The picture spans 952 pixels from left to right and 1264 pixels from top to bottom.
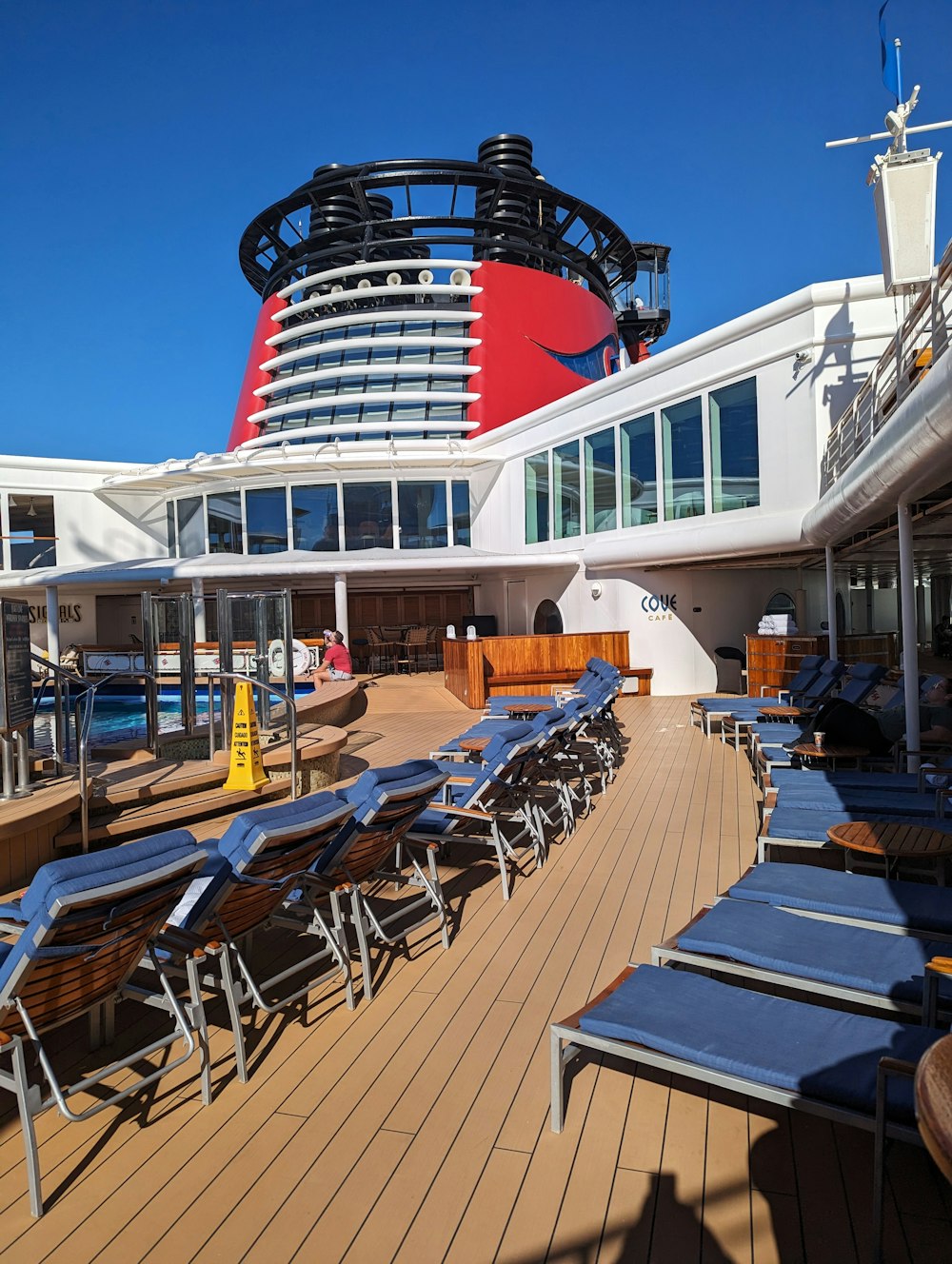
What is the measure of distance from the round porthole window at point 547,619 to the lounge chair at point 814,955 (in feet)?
47.8

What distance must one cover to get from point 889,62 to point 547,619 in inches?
461

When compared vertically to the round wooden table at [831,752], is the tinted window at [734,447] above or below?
above

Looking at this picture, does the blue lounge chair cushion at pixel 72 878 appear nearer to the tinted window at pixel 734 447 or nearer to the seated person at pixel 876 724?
the seated person at pixel 876 724

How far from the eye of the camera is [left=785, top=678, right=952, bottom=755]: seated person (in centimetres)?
664

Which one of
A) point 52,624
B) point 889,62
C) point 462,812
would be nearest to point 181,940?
point 462,812

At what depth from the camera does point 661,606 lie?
14930mm

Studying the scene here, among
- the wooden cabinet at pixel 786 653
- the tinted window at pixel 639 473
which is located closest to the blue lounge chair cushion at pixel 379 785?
the wooden cabinet at pixel 786 653

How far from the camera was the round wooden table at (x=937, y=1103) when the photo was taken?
43.8 inches

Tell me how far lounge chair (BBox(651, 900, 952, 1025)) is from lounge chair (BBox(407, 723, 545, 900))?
1706 millimetres

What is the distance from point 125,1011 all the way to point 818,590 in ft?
67.6

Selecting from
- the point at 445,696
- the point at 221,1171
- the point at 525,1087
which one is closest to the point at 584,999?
the point at 525,1087

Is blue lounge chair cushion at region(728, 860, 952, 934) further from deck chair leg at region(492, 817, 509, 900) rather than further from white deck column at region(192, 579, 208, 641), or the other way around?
white deck column at region(192, 579, 208, 641)

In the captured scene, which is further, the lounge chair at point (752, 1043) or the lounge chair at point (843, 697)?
the lounge chair at point (843, 697)

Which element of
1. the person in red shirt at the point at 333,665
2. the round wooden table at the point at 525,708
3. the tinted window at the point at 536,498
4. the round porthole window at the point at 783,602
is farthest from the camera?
the tinted window at the point at 536,498
